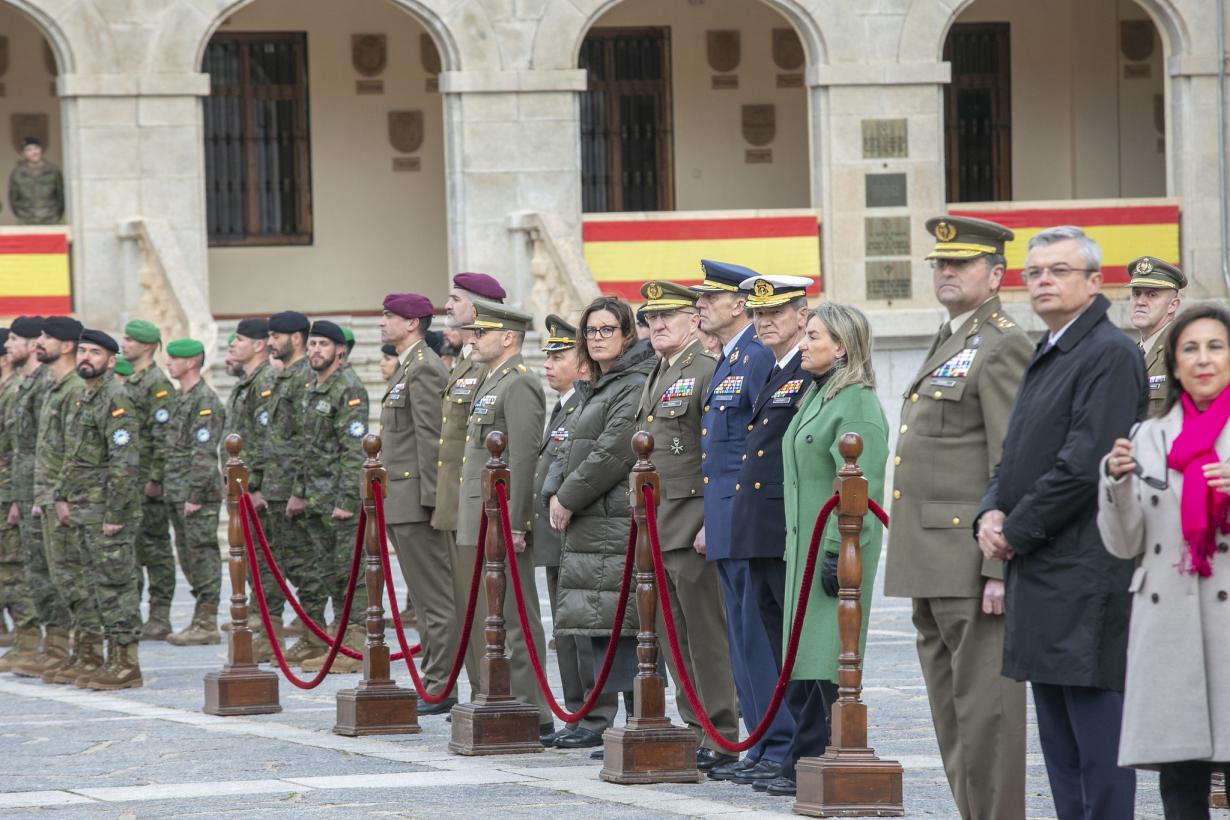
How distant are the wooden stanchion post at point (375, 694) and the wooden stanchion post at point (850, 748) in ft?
9.47

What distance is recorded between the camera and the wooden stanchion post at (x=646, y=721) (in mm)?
8461

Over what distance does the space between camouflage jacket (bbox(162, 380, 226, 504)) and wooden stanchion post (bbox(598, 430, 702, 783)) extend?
6.62 metres

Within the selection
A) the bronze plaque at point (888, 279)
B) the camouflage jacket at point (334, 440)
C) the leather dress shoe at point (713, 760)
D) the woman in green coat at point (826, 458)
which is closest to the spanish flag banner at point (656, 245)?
the bronze plaque at point (888, 279)

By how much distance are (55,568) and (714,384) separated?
17.6 feet

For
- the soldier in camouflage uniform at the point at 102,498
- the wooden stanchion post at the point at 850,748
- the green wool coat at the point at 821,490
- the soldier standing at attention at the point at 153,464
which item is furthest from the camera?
the soldier standing at attention at the point at 153,464

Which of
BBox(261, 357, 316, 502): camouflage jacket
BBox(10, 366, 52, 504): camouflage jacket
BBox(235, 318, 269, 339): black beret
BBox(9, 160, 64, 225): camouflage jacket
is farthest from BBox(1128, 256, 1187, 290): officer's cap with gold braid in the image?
BBox(9, 160, 64, 225): camouflage jacket

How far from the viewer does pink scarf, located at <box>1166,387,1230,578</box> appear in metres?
5.82

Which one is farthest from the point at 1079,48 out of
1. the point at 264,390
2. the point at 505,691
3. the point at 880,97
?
the point at 505,691

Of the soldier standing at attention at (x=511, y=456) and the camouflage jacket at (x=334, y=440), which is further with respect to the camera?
the camouflage jacket at (x=334, y=440)

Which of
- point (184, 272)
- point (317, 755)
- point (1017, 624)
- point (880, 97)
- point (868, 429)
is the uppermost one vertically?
point (880, 97)

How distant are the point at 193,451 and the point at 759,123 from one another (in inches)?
551

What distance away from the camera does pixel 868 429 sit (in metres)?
7.96

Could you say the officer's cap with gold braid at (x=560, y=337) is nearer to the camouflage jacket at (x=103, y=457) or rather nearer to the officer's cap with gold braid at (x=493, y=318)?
the officer's cap with gold braid at (x=493, y=318)

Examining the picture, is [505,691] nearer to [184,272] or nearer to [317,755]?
[317,755]
